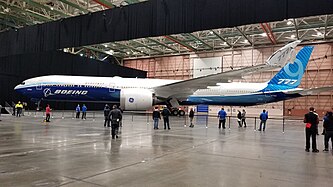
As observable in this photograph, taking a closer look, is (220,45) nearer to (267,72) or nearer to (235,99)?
(267,72)

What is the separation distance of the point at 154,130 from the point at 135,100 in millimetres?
3186

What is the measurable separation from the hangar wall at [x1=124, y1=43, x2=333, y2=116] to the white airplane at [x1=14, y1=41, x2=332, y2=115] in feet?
28.7

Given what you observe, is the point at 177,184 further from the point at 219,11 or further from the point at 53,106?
the point at 53,106

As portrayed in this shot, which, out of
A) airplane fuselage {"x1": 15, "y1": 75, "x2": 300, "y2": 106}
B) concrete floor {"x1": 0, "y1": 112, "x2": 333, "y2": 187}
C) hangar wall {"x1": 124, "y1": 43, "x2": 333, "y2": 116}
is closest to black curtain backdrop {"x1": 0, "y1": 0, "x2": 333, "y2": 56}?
airplane fuselage {"x1": 15, "y1": 75, "x2": 300, "y2": 106}

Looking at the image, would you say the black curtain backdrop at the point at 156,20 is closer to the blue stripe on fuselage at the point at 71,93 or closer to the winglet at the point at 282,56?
the winglet at the point at 282,56

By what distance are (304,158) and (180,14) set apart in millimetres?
8344

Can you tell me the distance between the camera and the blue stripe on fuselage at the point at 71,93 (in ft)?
68.4

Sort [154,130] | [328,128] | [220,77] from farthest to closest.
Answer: [220,77] → [154,130] → [328,128]

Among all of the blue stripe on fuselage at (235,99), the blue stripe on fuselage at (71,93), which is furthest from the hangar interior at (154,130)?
the blue stripe on fuselage at (235,99)

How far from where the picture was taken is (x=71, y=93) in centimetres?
2102

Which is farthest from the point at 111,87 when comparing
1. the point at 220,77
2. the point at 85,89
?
the point at 220,77

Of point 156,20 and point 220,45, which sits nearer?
point 156,20

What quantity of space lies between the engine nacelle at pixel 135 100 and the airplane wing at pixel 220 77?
328 centimetres

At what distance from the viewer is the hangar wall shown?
31594mm
